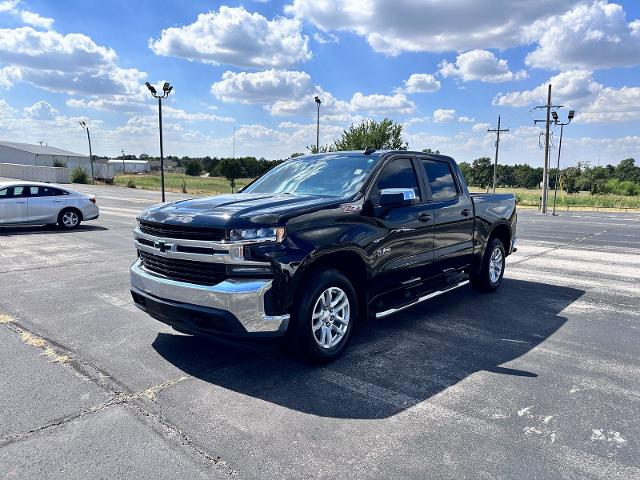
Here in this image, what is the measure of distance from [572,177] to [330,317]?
72.0 m

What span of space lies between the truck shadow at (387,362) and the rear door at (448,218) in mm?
693

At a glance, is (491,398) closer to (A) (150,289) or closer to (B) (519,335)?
(B) (519,335)

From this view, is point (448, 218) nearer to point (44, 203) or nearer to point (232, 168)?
point (44, 203)

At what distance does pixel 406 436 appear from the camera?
3.21 metres

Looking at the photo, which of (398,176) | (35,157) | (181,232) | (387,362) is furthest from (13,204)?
(35,157)

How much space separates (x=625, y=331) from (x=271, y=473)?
469 cm

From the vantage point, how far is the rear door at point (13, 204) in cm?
1377

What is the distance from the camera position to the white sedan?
1387 centimetres

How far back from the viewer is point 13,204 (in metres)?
13.9

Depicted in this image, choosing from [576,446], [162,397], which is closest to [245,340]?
[162,397]

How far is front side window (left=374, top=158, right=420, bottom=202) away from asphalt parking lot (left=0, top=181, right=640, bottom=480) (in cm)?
159

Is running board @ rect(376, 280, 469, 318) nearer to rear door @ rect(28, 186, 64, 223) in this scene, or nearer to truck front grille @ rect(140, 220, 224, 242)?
truck front grille @ rect(140, 220, 224, 242)

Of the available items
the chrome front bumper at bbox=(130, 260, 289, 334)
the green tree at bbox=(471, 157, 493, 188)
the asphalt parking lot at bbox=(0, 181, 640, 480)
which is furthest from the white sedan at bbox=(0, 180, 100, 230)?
the green tree at bbox=(471, 157, 493, 188)

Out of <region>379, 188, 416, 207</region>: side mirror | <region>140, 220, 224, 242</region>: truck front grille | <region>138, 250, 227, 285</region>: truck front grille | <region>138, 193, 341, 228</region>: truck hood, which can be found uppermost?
<region>379, 188, 416, 207</region>: side mirror
